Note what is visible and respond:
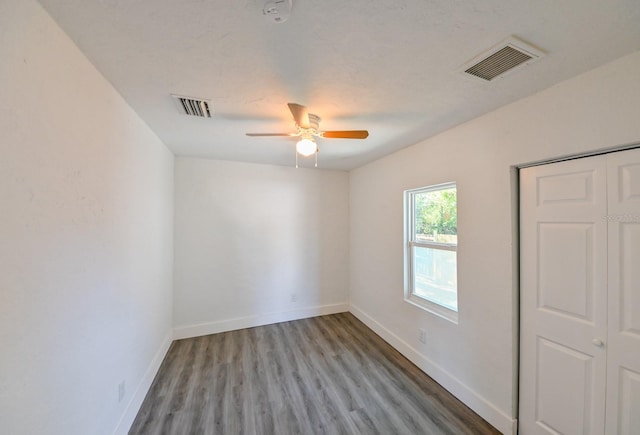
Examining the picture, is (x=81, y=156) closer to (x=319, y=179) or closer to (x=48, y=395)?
(x=48, y=395)

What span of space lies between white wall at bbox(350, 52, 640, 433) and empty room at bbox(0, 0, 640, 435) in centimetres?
2

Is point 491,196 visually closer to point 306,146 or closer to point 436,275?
point 436,275

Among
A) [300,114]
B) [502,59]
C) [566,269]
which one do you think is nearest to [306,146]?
[300,114]

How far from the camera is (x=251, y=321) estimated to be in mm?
3607

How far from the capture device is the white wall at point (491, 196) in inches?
54.3

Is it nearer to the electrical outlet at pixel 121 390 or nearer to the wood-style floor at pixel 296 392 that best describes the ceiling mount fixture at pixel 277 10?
the electrical outlet at pixel 121 390

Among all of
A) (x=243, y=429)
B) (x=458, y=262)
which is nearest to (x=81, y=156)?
(x=243, y=429)

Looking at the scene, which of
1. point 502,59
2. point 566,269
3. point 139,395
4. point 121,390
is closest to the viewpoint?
point 502,59

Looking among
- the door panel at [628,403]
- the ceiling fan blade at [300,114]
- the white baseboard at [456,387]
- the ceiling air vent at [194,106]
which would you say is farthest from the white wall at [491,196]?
→ the ceiling air vent at [194,106]

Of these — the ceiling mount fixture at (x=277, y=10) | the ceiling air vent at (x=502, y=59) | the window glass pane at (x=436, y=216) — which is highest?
the ceiling air vent at (x=502, y=59)

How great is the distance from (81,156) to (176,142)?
5.12ft

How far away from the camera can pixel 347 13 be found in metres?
1.02

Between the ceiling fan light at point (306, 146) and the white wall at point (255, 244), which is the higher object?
the ceiling fan light at point (306, 146)

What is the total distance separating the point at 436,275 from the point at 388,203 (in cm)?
107
